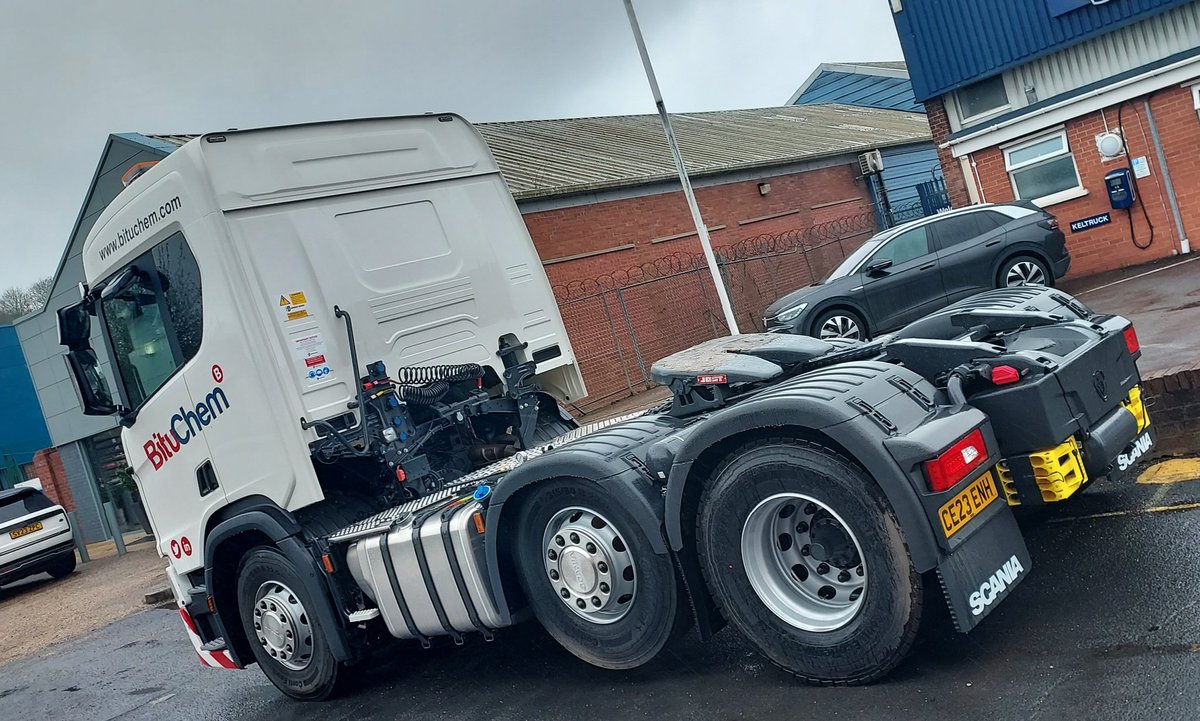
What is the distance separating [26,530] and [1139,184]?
1881cm

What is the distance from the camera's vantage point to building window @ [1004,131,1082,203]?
1644 cm

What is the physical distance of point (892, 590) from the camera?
12.7 ft

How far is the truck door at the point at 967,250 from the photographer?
13516 mm

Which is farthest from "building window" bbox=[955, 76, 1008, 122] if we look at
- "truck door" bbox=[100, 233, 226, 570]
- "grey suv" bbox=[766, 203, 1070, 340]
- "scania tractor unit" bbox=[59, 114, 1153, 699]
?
"truck door" bbox=[100, 233, 226, 570]

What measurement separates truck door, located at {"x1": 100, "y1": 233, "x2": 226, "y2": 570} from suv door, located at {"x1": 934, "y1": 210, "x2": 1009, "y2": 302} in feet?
34.3

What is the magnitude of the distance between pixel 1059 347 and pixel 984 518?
3.74 ft

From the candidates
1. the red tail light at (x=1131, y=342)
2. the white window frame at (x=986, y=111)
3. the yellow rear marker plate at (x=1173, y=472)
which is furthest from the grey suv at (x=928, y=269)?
the red tail light at (x=1131, y=342)

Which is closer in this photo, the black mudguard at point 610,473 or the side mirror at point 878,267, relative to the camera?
the black mudguard at point 610,473

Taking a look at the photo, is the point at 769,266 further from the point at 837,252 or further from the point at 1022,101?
the point at 1022,101

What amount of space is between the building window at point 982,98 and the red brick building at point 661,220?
5634mm

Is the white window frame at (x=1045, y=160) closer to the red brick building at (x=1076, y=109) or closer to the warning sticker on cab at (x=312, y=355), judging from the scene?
the red brick building at (x=1076, y=109)

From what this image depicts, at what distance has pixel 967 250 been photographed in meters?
13.7

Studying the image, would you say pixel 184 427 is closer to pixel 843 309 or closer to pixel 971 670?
pixel 971 670

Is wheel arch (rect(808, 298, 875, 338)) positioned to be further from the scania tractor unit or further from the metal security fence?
the scania tractor unit
